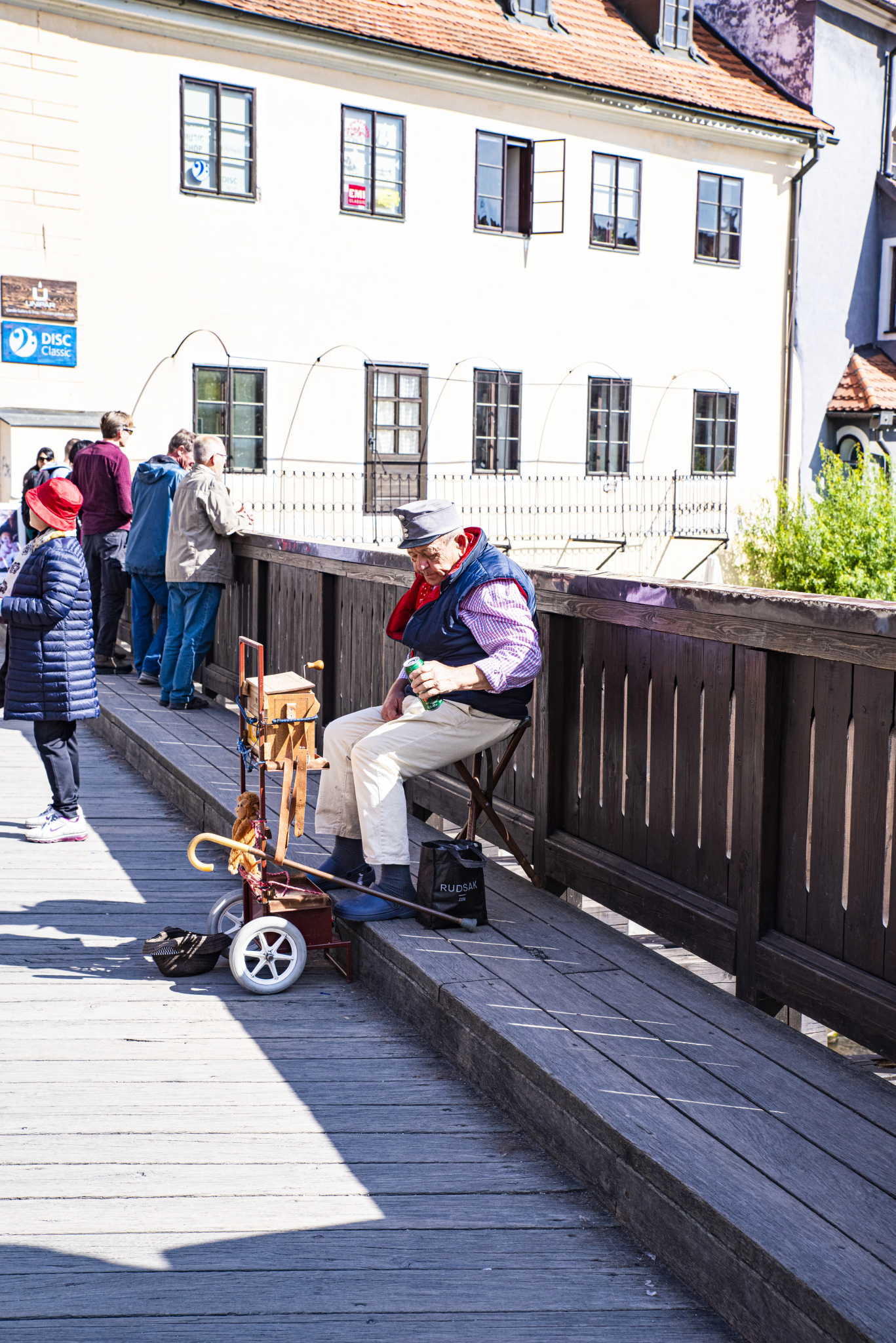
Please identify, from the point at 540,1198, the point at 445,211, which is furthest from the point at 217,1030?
the point at 445,211

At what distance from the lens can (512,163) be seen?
2284cm

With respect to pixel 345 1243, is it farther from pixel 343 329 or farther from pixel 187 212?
pixel 343 329

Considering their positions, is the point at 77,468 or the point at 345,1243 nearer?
the point at 345,1243

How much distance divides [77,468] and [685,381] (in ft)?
54.7

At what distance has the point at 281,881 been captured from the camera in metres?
4.98

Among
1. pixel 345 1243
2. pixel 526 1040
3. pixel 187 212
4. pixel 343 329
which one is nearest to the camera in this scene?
pixel 345 1243

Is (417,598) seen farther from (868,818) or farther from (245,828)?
(868,818)

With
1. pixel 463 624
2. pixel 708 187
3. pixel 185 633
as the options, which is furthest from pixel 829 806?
pixel 708 187

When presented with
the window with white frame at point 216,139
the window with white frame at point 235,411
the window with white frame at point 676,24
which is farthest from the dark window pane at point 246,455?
the window with white frame at point 676,24

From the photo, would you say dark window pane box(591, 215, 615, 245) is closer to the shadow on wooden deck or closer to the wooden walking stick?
the shadow on wooden deck

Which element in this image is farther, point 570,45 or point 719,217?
point 719,217

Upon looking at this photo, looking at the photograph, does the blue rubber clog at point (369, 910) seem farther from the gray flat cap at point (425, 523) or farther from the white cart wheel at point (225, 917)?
the gray flat cap at point (425, 523)

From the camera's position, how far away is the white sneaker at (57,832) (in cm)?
669

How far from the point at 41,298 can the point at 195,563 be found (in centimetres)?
959
